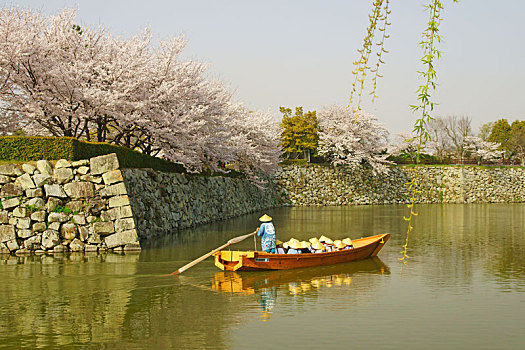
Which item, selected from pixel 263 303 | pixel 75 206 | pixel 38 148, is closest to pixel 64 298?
pixel 263 303

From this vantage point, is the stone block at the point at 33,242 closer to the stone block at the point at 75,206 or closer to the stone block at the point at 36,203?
the stone block at the point at 36,203

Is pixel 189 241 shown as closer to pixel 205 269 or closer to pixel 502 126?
pixel 205 269

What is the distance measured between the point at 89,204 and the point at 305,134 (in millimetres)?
35453

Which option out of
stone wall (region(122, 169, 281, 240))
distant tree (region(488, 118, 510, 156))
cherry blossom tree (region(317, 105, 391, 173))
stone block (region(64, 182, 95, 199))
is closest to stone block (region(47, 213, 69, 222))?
stone block (region(64, 182, 95, 199))

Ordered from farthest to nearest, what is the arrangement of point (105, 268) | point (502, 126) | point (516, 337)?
point (502, 126) → point (105, 268) → point (516, 337)

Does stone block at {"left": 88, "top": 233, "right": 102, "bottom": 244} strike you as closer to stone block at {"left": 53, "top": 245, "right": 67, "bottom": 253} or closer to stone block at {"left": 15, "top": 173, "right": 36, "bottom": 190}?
stone block at {"left": 53, "top": 245, "right": 67, "bottom": 253}

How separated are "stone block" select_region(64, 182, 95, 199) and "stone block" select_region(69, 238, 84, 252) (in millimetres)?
1378

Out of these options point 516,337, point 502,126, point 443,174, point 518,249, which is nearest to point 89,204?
point 516,337

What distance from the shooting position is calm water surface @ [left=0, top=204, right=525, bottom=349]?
8.24 metres

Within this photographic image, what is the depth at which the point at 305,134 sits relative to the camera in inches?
1975

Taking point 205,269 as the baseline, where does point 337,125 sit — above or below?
above

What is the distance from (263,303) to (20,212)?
30.0ft

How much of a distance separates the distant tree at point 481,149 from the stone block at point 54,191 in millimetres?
56705

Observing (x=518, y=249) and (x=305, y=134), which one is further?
(x=305, y=134)
